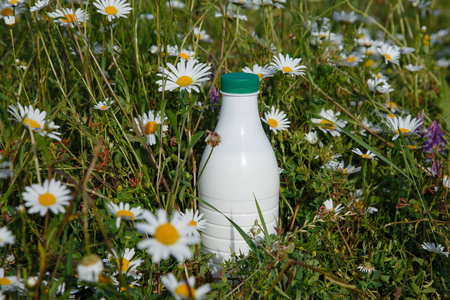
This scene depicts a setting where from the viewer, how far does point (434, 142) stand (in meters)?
1.56

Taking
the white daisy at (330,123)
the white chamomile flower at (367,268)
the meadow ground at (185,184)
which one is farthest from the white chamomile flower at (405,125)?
the white chamomile flower at (367,268)

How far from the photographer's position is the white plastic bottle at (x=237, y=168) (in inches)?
45.4

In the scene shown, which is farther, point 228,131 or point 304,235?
point 304,235

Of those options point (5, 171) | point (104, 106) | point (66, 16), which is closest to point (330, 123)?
point (104, 106)

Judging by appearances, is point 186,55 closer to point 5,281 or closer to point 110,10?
point 110,10

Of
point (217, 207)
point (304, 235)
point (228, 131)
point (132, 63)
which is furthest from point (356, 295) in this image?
point (132, 63)

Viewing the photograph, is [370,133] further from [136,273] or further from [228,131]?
[136,273]

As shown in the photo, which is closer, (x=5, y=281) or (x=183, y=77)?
(x=5, y=281)

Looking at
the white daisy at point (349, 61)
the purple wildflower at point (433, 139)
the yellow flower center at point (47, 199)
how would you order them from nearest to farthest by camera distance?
the yellow flower center at point (47, 199)
the purple wildflower at point (433, 139)
the white daisy at point (349, 61)

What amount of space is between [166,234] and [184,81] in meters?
0.55

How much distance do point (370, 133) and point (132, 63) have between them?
2.80 feet

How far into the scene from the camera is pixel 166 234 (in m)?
0.75

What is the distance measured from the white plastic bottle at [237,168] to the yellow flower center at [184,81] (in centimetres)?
9

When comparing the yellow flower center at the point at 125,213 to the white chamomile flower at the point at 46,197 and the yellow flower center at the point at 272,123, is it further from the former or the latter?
the yellow flower center at the point at 272,123
